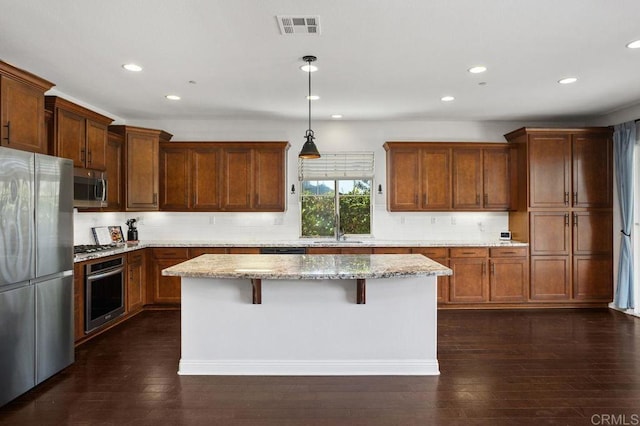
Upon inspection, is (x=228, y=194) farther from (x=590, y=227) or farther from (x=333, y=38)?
(x=590, y=227)

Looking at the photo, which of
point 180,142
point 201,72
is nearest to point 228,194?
point 180,142

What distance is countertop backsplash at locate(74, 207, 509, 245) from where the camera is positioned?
5.78m

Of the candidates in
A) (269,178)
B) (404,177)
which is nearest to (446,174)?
(404,177)

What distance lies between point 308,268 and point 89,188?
2.72 metres

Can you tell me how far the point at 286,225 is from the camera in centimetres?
582

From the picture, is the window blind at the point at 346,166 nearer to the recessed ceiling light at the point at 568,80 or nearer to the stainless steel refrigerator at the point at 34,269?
the recessed ceiling light at the point at 568,80

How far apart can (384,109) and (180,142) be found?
9.19ft

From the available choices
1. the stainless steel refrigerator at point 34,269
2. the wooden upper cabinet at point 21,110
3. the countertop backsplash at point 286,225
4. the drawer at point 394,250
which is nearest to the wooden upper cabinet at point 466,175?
the countertop backsplash at point 286,225

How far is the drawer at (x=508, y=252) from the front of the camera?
5207 mm

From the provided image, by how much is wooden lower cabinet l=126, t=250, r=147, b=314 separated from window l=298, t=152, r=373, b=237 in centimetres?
222

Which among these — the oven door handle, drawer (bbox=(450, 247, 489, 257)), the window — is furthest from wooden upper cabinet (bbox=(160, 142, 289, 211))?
drawer (bbox=(450, 247, 489, 257))

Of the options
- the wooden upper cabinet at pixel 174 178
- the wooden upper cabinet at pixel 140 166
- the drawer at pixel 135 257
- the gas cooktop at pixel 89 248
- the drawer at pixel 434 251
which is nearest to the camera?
the gas cooktop at pixel 89 248

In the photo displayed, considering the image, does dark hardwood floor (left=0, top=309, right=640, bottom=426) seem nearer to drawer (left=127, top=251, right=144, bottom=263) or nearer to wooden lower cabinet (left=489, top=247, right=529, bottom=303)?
drawer (left=127, top=251, right=144, bottom=263)

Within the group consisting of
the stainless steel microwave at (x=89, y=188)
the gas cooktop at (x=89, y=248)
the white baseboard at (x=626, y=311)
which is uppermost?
the stainless steel microwave at (x=89, y=188)
